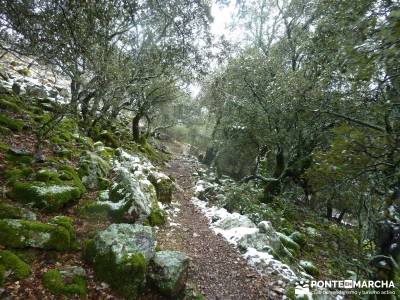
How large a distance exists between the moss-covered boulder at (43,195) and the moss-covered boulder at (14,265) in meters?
1.99

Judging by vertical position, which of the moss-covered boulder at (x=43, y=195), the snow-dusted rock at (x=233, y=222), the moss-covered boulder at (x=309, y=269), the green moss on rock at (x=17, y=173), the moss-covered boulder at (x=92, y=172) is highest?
the moss-covered boulder at (x=92, y=172)

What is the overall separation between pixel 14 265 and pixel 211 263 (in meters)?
5.08

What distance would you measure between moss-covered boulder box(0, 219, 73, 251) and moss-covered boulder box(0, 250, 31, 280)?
40cm

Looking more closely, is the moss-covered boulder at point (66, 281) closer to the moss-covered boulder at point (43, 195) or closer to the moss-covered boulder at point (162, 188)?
the moss-covered boulder at point (43, 195)

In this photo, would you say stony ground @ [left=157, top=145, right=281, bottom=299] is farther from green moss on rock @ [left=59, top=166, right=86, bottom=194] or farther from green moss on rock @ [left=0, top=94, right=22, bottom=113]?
green moss on rock @ [left=0, top=94, right=22, bottom=113]

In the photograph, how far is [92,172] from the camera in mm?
10586

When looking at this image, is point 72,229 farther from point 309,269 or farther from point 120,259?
point 309,269

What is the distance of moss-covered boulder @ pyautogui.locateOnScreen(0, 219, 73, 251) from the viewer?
18.6 feet

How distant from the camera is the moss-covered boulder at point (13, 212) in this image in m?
6.19

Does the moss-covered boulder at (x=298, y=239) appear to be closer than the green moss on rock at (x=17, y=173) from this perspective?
No

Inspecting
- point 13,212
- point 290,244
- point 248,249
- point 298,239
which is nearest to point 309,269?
point 290,244

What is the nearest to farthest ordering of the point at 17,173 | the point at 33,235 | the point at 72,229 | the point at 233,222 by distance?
the point at 33,235 < the point at 72,229 < the point at 17,173 < the point at 233,222

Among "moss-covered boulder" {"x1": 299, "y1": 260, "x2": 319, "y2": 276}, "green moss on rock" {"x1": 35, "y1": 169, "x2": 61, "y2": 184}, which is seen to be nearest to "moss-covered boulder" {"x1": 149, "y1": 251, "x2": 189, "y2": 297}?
"green moss on rock" {"x1": 35, "y1": 169, "x2": 61, "y2": 184}

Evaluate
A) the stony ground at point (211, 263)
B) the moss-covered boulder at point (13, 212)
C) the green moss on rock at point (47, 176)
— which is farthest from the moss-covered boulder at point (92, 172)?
the moss-covered boulder at point (13, 212)
